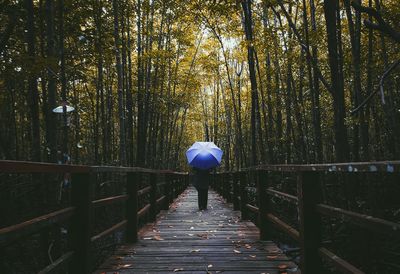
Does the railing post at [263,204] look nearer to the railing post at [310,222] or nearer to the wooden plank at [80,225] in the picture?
the railing post at [310,222]

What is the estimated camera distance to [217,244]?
4938 millimetres

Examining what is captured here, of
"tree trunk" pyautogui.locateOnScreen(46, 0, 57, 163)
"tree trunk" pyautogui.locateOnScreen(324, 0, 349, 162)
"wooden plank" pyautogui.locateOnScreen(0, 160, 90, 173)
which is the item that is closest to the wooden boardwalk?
"wooden plank" pyautogui.locateOnScreen(0, 160, 90, 173)

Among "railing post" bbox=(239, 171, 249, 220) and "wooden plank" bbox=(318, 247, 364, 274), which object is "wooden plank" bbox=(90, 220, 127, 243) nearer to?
"wooden plank" bbox=(318, 247, 364, 274)

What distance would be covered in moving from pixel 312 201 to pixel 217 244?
2.15 meters

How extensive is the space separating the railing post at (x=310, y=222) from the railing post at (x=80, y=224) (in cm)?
170

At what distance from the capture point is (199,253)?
4.39 metres

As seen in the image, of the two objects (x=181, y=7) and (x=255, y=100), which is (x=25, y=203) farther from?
(x=181, y=7)

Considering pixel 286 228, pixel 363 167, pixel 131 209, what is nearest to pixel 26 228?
pixel 363 167

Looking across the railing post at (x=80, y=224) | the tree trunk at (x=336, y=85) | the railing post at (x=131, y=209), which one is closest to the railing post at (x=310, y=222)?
the railing post at (x=80, y=224)

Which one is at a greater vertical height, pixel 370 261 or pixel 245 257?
pixel 245 257

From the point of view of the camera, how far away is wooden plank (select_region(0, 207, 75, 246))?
1.76 m

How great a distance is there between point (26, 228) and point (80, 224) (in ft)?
3.51

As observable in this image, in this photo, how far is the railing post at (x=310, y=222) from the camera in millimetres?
3027

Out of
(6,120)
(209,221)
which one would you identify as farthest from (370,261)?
(6,120)
